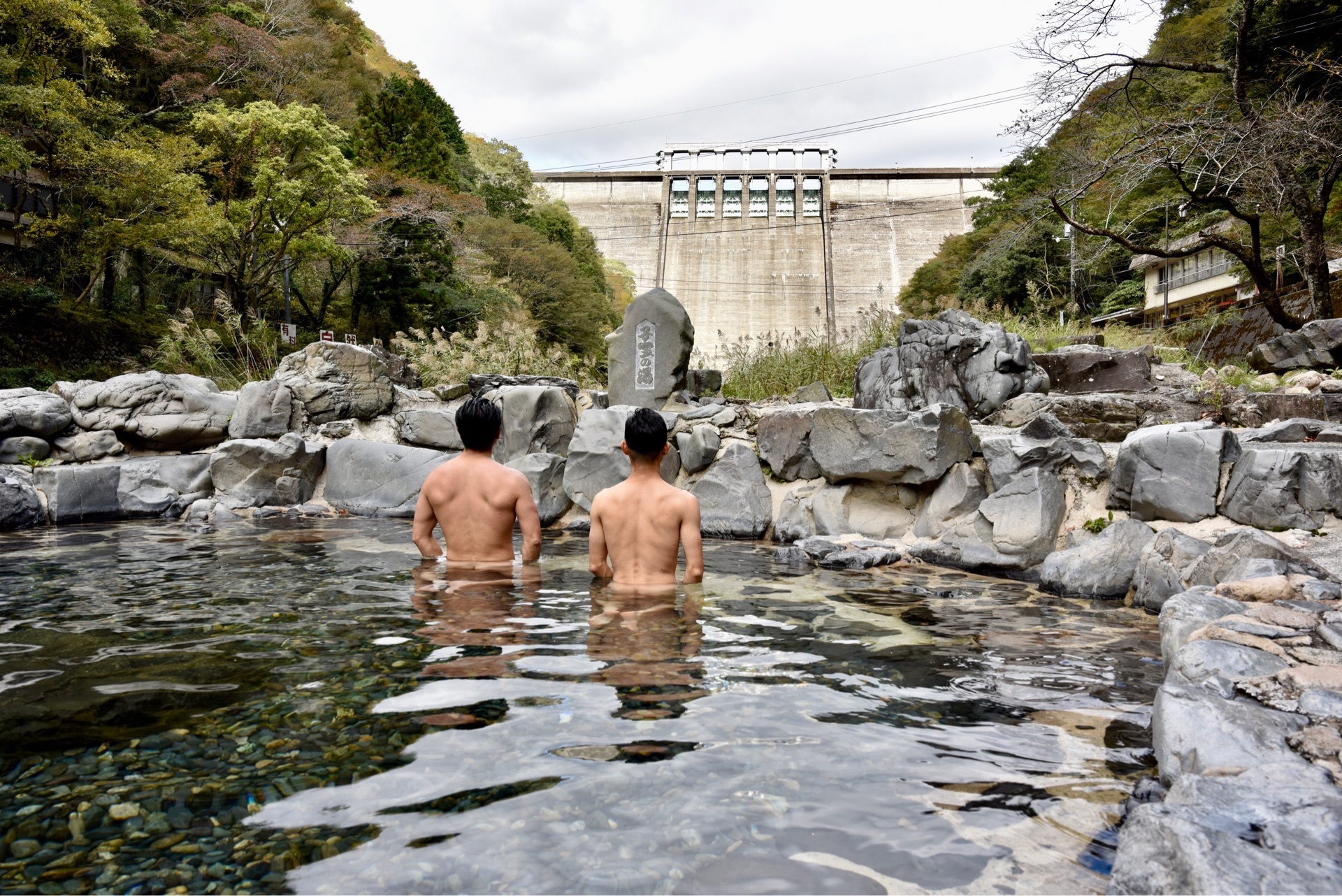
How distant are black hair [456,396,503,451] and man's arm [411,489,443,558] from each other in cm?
44

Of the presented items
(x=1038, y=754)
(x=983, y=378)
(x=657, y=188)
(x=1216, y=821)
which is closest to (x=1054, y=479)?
(x=983, y=378)

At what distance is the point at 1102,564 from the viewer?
462cm

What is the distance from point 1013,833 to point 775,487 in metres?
6.11

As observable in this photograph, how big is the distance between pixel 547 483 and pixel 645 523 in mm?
4675

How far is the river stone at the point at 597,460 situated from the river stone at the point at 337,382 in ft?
11.1

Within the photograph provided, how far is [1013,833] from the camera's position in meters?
1.59

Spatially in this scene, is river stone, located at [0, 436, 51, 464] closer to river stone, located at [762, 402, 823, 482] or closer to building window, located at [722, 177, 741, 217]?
river stone, located at [762, 402, 823, 482]

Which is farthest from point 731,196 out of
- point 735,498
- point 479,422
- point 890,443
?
point 479,422

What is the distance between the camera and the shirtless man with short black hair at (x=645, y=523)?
338 centimetres

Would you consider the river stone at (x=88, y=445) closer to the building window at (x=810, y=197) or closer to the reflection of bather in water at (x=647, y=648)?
the reflection of bather in water at (x=647, y=648)

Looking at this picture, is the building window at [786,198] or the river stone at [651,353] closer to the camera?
the river stone at [651,353]

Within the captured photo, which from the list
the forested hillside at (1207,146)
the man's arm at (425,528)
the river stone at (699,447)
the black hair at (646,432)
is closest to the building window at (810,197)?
the forested hillside at (1207,146)

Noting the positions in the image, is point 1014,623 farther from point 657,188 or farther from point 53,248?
point 657,188

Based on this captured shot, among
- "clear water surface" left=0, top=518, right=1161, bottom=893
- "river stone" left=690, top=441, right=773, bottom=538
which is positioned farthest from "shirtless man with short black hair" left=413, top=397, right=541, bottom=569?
"river stone" left=690, top=441, right=773, bottom=538
